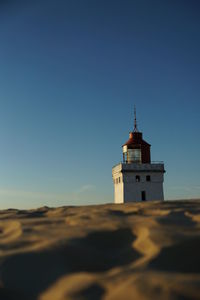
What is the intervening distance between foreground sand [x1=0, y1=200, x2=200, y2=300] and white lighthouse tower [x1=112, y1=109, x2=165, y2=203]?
91.2 feet

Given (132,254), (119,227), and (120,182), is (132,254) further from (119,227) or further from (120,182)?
(120,182)

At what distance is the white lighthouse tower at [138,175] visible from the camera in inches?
A: 1193

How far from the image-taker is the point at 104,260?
73.2 inches

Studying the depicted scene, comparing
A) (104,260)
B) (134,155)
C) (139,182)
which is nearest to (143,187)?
(139,182)

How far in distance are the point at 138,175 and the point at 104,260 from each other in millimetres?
29129

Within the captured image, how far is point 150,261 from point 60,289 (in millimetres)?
536

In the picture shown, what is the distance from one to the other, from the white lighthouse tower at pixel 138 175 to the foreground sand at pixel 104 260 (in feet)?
91.2

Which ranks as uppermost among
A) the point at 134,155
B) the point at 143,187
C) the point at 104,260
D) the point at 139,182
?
the point at 134,155

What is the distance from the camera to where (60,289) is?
4.91ft

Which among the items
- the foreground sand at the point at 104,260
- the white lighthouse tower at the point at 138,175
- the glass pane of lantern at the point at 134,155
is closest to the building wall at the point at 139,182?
the white lighthouse tower at the point at 138,175

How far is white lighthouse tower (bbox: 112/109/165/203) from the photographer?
99.4 ft

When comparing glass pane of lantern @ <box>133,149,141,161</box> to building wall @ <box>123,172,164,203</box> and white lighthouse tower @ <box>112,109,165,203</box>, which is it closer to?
Result: white lighthouse tower @ <box>112,109,165,203</box>

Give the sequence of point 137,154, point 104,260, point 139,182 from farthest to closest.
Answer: point 137,154
point 139,182
point 104,260

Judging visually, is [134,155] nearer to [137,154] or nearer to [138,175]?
[137,154]
